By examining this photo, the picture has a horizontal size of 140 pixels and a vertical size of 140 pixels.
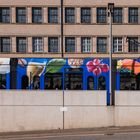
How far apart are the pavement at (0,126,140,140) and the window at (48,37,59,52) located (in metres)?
44.6

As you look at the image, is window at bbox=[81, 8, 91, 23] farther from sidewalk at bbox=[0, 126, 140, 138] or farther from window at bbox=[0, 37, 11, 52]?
sidewalk at bbox=[0, 126, 140, 138]

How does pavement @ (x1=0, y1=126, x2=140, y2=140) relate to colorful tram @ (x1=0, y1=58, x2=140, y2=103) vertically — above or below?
below

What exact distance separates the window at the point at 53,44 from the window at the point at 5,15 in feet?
20.7

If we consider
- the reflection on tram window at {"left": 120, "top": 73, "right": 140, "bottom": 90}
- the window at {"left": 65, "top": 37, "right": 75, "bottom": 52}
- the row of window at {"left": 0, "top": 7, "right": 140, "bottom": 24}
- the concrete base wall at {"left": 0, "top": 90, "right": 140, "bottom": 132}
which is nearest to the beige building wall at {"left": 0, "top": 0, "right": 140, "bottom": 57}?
the row of window at {"left": 0, "top": 7, "right": 140, "bottom": 24}

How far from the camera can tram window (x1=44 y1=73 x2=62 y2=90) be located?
111 ft

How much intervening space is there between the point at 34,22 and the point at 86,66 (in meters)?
40.3

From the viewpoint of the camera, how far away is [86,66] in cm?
3384

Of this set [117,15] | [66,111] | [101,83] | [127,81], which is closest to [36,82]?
[101,83]

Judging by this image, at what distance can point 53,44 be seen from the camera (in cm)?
7325

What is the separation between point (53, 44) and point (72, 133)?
46899 millimetres

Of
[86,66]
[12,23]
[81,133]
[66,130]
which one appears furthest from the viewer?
[12,23]

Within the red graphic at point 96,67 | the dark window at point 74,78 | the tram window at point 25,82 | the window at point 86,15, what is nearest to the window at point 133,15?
the window at point 86,15

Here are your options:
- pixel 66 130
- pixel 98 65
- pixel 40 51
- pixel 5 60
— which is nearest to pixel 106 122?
pixel 66 130
